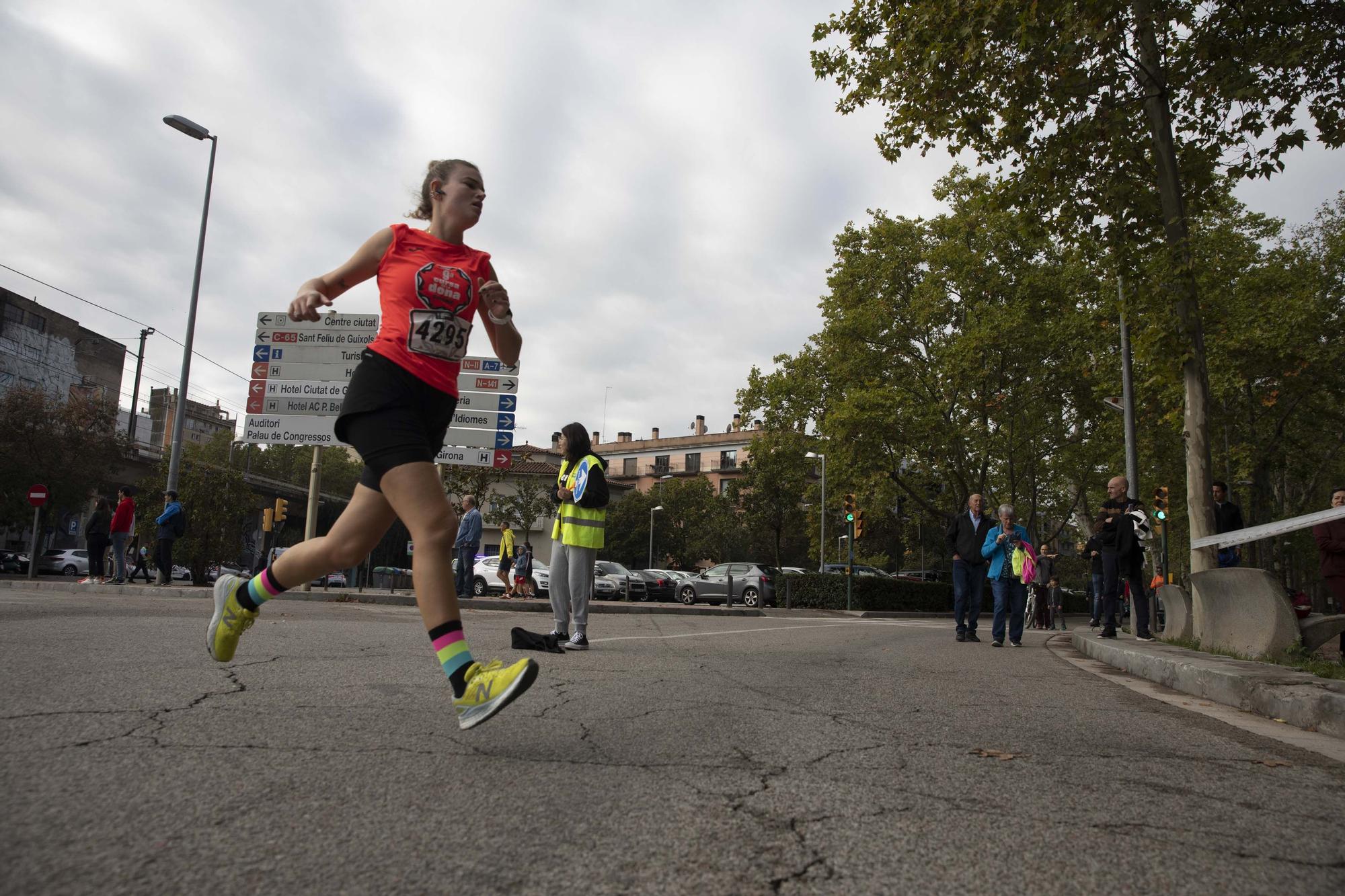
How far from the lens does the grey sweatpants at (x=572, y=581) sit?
6832 mm

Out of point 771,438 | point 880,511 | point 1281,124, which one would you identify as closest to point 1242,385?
point 880,511

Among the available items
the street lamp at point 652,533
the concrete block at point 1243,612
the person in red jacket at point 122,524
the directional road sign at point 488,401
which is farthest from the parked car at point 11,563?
the concrete block at point 1243,612

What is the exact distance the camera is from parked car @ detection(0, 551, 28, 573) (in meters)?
39.2

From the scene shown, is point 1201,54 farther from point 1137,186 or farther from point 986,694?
point 986,694

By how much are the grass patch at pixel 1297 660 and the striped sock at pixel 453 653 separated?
5111 millimetres

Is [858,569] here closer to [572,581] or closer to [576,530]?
[572,581]

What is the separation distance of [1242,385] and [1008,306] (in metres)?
8.14

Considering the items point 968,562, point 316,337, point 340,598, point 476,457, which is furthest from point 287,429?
point 968,562

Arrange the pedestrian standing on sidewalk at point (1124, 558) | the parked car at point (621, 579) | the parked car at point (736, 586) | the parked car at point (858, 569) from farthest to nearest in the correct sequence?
the parked car at point (858, 569) < the parked car at point (621, 579) < the parked car at point (736, 586) < the pedestrian standing on sidewalk at point (1124, 558)

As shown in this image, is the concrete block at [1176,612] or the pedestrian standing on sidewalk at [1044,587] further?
the pedestrian standing on sidewalk at [1044,587]

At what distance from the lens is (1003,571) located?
1026 centimetres

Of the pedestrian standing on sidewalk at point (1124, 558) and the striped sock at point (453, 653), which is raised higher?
the pedestrian standing on sidewalk at point (1124, 558)

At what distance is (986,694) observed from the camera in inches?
200

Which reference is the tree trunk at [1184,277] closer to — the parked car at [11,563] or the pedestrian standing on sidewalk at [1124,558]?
the pedestrian standing on sidewalk at [1124,558]
